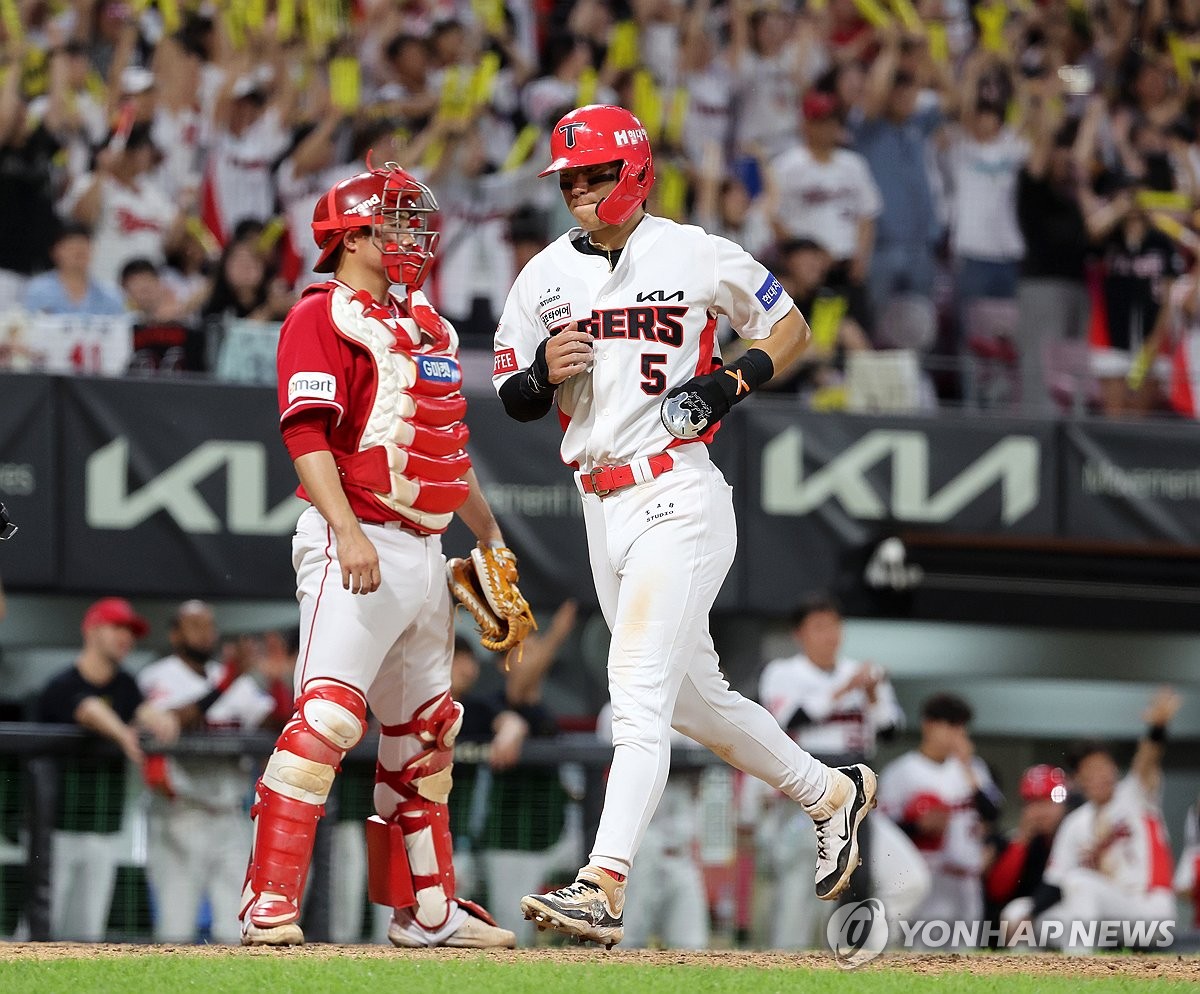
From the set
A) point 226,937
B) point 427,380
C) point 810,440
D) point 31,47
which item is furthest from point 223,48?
point 427,380

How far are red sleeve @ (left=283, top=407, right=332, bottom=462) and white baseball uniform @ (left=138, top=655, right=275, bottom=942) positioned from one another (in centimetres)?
286

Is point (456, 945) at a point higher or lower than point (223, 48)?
lower

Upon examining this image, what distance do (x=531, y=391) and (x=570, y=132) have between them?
2.29ft

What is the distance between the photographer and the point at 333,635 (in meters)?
5.23

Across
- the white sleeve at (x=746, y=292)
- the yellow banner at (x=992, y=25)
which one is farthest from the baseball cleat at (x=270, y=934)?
the yellow banner at (x=992, y=25)

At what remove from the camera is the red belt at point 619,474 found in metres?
5.01

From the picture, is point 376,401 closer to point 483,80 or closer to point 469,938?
point 469,938

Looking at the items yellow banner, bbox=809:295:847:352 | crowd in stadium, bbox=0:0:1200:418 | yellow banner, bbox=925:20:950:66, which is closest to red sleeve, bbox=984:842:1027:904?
crowd in stadium, bbox=0:0:1200:418

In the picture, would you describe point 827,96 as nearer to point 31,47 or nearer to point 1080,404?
point 1080,404

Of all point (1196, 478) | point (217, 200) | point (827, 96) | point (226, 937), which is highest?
point (827, 96)

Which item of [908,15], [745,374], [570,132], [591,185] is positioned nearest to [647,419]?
[745,374]

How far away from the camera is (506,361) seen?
524 cm

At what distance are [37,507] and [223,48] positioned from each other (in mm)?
3121

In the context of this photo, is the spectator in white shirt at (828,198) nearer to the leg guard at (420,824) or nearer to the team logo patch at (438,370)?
the team logo patch at (438,370)
